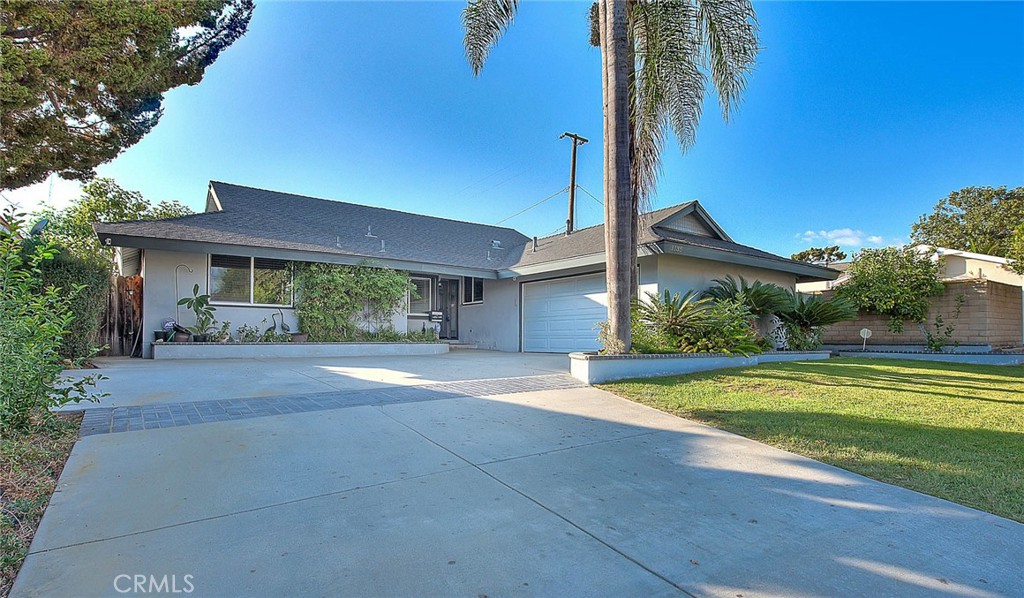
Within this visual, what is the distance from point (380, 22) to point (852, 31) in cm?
1073

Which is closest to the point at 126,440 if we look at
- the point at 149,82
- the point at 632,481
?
the point at 632,481

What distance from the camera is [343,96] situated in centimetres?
1323

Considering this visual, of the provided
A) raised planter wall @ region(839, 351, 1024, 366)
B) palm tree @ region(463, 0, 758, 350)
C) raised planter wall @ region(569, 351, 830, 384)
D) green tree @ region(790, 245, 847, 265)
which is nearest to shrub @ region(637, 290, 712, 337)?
palm tree @ region(463, 0, 758, 350)

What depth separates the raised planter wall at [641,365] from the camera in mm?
7121

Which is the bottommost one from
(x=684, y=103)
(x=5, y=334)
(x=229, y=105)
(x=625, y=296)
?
(x=5, y=334)

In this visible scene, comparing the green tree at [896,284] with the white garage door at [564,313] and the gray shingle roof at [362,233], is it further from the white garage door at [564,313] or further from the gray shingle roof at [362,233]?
the white garage door at [564,313]

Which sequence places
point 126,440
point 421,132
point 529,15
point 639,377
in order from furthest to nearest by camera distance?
point 421,132 → point 529,15 → point 639,377 → point 126,440

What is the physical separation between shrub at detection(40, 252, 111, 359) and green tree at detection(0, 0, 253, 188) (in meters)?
2.42

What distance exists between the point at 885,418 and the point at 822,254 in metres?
45.7

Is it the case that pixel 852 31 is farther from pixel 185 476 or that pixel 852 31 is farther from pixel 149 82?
pixel 149 82

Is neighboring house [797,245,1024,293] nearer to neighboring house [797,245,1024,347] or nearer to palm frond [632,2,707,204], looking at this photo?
neighboring house [797,245,1024,347]

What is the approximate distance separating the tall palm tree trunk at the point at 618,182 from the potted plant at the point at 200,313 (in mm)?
9343

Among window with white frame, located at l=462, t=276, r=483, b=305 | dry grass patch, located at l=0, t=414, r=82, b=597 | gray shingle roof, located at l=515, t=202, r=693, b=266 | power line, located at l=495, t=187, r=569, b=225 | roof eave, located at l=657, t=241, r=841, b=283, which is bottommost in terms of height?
dry grass patch, located at l=0, t=414, r=82, b=597

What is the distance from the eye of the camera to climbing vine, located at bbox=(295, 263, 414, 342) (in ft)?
40.0
